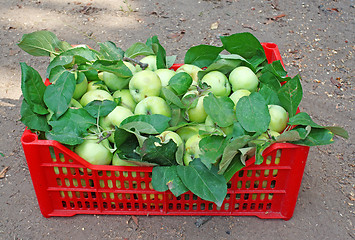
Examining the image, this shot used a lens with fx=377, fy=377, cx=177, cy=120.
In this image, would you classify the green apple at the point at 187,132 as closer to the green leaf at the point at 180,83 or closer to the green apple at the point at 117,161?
the green leaf at the point at 180,83

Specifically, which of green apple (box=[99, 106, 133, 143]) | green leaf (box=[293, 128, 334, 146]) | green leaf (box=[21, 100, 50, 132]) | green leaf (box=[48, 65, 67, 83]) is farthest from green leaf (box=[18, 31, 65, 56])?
green leaf (box=[293, 128, 334, 146])

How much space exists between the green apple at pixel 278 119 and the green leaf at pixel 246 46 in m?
0.40

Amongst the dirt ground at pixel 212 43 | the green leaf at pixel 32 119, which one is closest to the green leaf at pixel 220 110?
the dirt ground at pixel 212 43

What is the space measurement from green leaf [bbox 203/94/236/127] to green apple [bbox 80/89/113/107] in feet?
1.75

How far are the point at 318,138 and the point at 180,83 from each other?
0.71 metres

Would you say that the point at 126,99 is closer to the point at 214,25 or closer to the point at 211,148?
the point at 211,148

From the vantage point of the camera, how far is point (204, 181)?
1641mm

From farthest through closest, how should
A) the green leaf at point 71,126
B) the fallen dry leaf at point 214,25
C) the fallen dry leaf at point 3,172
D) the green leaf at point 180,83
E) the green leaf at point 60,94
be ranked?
the fallen dry leaf at point 214,25
the fallen dry leaf at point 3,172
the green leaf at point 180,83
the green leaf at point 60,94
the green leaf at point 71,126

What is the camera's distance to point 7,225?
1.95 metres

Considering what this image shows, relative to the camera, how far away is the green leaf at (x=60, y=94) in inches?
70.6

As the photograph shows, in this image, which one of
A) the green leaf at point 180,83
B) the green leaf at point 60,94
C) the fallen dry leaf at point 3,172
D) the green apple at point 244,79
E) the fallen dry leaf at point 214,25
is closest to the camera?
the green leaf at point 60,94

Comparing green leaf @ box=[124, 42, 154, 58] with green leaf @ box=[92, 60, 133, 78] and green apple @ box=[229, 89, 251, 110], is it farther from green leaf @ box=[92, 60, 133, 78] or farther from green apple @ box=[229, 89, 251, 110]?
green apple @ box=[229, 89, 251, 110]

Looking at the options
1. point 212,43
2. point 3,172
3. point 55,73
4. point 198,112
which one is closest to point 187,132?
point 198,112

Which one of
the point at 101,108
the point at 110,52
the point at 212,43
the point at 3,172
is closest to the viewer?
the point at 101,108
